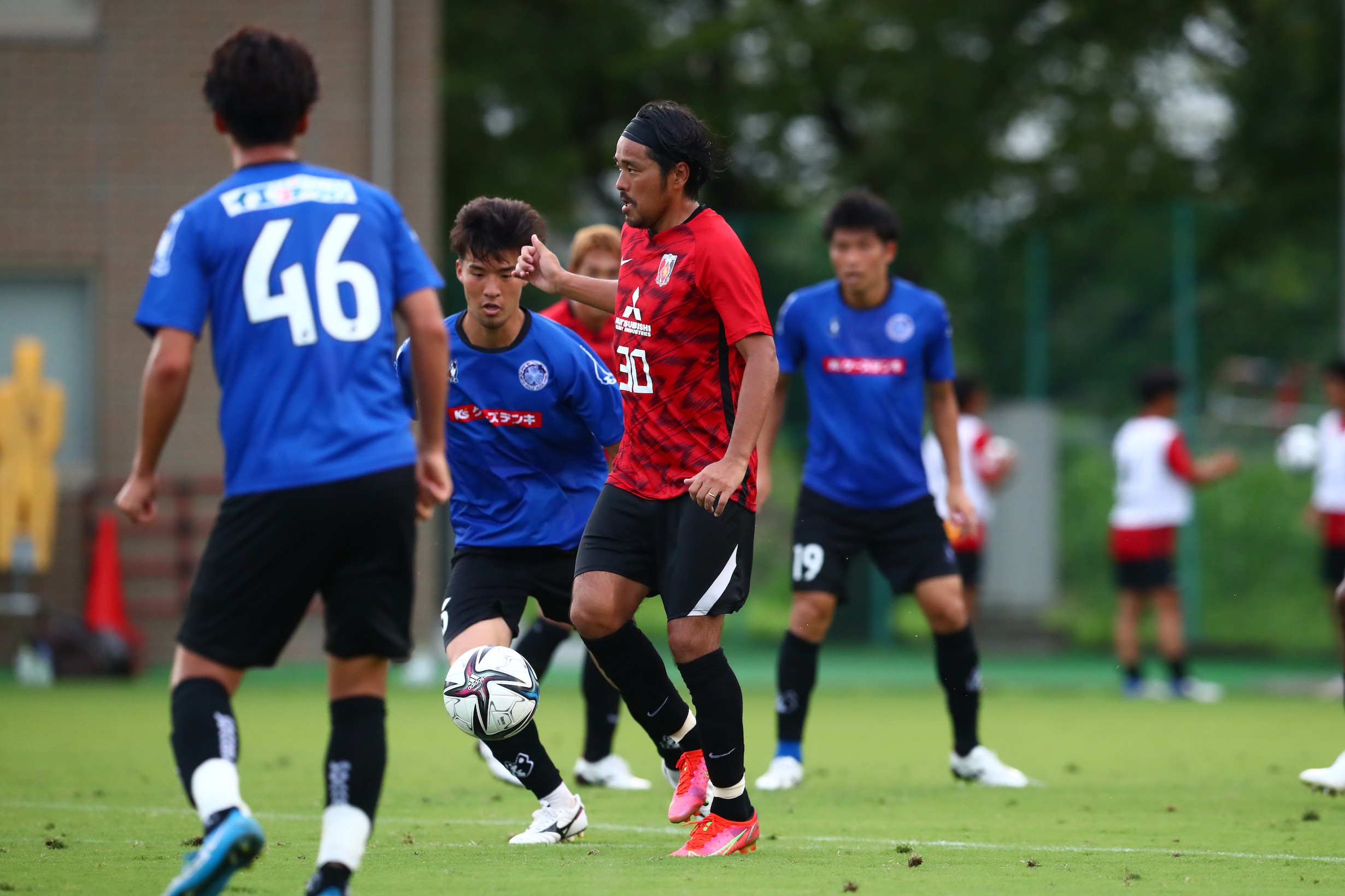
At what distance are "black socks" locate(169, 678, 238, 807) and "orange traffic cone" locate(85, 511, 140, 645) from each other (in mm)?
11136

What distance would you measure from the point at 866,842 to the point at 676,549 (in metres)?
1.30

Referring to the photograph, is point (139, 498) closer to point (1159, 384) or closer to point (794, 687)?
point (794, 687)

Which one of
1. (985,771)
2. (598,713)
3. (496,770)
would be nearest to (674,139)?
(598,713)

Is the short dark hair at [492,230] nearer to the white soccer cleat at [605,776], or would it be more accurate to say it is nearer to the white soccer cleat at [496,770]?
the white soccer cleat at [496,770]

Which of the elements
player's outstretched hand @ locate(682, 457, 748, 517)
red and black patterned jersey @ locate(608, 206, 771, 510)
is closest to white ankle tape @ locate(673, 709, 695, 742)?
red and black patterned jersey @ locate(608, 206, 771, 510)

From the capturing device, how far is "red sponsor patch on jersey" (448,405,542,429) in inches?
249

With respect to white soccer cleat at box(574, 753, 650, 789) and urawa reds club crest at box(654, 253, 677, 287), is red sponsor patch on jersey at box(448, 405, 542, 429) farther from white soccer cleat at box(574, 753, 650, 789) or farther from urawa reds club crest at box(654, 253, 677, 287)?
white soccer cleat at box(574, 753, 650, 789)

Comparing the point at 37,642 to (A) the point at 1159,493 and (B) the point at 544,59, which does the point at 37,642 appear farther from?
(B) the point at 544,59

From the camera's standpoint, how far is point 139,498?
4316 mm

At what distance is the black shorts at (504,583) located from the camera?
6250 millimetres

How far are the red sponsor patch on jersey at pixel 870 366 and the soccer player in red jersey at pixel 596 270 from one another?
3.50ft

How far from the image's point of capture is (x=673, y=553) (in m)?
5.52

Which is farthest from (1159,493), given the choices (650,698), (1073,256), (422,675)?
(650,698)

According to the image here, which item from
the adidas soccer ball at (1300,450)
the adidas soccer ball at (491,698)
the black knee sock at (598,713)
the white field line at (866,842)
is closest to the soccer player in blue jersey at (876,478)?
the black knee sock at (598,713)
